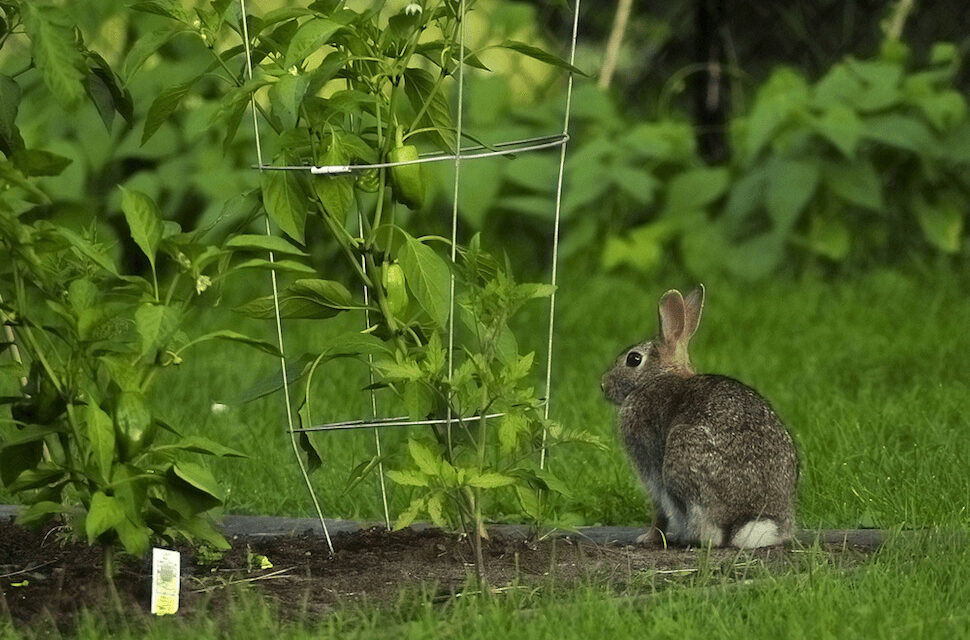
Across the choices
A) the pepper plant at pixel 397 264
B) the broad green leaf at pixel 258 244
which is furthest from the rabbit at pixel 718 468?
the broad green leaf at pixel 258 244

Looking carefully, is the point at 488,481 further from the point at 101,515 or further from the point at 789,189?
the point at 789,189

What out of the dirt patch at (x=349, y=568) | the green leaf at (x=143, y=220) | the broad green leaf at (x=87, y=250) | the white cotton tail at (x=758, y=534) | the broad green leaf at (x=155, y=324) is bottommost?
the dirt patch at (x=349, y=568)

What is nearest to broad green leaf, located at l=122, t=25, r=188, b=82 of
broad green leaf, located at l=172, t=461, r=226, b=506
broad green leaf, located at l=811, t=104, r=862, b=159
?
broad green leaf, located at l=172, t=461, r=226, b=506

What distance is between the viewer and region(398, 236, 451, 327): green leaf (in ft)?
11.3

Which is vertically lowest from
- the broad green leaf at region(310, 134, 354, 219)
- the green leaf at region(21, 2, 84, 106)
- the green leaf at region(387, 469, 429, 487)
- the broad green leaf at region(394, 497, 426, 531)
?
the broad green leaf at region(394, 497, 426, 531)

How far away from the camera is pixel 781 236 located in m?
7.31

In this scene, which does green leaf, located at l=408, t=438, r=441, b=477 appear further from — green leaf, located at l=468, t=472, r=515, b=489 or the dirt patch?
the dirt patch

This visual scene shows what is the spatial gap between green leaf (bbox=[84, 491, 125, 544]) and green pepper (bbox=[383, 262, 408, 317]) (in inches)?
29.7

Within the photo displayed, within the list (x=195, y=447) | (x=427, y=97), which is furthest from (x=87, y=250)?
(x=427, y=97)

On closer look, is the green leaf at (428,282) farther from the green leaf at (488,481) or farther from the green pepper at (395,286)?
the green leaf at (488,481)

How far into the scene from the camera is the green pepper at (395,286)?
11.7ft

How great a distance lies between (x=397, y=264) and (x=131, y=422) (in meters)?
0.72

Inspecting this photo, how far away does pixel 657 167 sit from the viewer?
25.7ft

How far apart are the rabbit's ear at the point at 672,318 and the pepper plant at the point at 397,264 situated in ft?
2.30
